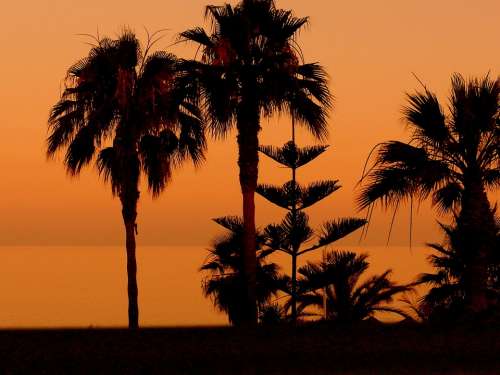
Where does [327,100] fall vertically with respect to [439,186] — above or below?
above

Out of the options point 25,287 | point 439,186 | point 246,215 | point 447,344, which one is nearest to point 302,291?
point 246,215

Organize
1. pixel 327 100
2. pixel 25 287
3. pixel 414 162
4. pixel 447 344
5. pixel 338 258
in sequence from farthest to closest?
1. pixel 25 287
2. pixel 338 258
3. pixel 327 100
4. pixel 414 162
5. pixel 447 344

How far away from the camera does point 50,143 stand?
25906mm

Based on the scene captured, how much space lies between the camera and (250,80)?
25.2 m

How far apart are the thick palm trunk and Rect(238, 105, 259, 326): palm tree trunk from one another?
6.03 metres

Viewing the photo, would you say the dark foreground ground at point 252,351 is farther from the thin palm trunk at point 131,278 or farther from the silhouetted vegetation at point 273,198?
the thin palm trunk at point 131,278

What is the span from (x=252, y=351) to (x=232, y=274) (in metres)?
18.8

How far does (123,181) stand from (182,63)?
3433mm

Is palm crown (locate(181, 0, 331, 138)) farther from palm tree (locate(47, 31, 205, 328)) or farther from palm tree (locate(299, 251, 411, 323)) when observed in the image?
palm tree (locate(299, 251, 411, 323))

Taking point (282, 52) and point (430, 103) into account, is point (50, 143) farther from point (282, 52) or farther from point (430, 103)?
point (430, 103)

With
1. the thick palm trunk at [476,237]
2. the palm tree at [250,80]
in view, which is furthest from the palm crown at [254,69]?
the thick palm trunk at [476,237]

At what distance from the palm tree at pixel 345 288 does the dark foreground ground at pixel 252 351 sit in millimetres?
14377

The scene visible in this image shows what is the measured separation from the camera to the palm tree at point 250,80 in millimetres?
24609

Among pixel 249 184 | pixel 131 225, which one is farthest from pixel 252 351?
pixel 131 225
